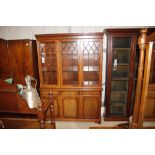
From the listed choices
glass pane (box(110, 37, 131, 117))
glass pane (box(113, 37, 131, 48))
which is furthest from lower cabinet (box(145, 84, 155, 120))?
glass pane (box(113, 37, 131, 48))

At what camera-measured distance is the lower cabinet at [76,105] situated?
257cm

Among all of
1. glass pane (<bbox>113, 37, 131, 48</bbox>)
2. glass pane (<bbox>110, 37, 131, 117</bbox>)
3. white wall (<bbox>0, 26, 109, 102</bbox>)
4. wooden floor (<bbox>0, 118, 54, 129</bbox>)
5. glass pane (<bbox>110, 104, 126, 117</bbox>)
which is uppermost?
white wall (<bbox>0, 26, 109, 102</bbox>)

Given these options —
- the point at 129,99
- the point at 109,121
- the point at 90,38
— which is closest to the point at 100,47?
the point at 90,38

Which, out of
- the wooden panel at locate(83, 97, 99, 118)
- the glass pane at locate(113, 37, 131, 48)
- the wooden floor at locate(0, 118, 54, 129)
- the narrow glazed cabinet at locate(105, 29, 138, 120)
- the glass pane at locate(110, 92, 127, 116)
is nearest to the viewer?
the wooden floor at locate(0, 118, 54, 129)

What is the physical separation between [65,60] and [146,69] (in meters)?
1.84

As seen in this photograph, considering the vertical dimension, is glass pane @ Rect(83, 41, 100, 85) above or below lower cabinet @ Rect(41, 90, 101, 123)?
above

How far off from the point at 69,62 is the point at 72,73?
26 cm

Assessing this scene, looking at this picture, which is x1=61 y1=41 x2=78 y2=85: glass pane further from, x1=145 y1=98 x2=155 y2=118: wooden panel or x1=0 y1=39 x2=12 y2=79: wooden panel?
x1=145 y1=98 x2=155 y2=118: wooden panel

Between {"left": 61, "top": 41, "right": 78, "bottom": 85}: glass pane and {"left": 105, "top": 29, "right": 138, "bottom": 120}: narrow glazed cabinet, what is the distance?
0.69m

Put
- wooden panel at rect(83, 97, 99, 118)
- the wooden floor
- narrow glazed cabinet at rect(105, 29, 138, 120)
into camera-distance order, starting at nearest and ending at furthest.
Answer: the wooden floor < narrow glazed cabinet at rect(105, 29, 138, 120) < wooden panel at rect(83, 97, 99, 118)

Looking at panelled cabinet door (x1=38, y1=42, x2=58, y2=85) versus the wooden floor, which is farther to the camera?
panelled cabinet door (x1=38, y1=42, x2=58, y2=85)

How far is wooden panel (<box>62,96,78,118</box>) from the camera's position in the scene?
2.62 m

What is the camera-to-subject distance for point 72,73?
2.72 m
